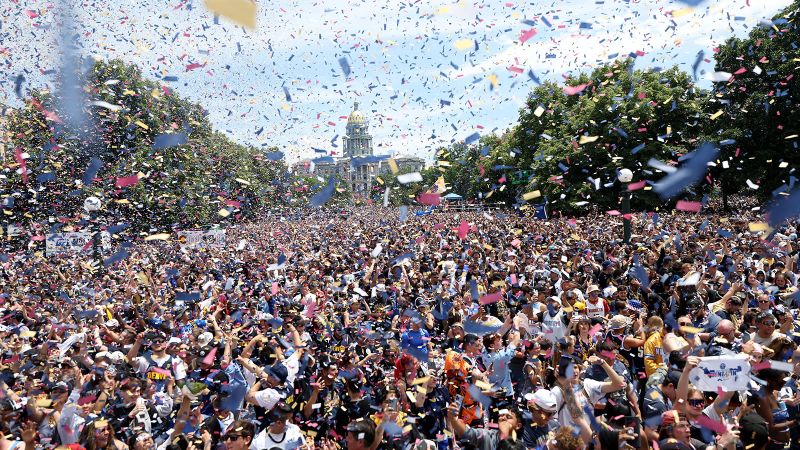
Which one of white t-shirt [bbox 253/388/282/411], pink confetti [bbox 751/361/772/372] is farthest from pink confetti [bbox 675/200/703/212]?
white t-shirt [bbox 253/388/282/411]

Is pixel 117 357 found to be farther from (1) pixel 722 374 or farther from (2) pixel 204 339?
(1) pixel 722 374

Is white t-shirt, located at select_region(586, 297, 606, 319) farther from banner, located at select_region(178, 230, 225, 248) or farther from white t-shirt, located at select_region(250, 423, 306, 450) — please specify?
banner, located at select_region(178, 230, 225, 248)

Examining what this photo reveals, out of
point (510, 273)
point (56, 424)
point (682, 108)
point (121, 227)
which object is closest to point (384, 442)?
point (56, 424)

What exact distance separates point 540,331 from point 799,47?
30.9m

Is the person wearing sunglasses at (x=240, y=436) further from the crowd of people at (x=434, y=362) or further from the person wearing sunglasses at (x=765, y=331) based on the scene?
the person wearing sunglasses at (x=765, y=331)

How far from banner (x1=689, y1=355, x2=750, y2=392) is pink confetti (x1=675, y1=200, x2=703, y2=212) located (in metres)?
33.6

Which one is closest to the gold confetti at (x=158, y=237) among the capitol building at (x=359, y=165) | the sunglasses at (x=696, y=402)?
the sunglasses at (x=696, y=402)

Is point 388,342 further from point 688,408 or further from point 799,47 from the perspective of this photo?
point 799,47

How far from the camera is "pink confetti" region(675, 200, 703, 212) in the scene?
34844 millimetres

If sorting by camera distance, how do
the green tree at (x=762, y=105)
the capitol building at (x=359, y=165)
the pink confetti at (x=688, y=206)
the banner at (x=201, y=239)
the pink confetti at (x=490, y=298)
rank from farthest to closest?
the capitol building at (x=359, y=165), the pink confetti at (x=688, y=206), the green tree at (x=762, y=105), the banner at (x=201, y=239), the pink confetti at (x=490, y=298)

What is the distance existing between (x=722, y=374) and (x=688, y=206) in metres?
35.6

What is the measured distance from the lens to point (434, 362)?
7.30m

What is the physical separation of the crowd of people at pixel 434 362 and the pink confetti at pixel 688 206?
22527 mm

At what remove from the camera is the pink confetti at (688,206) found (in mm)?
34844
